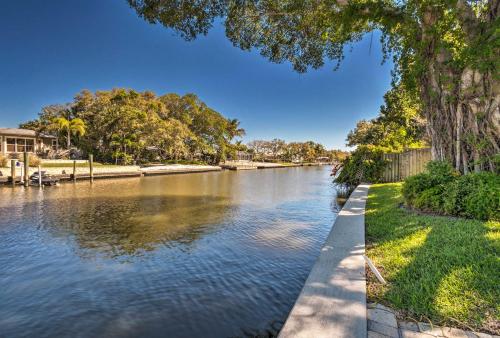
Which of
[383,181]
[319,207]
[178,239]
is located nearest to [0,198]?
[178,239]

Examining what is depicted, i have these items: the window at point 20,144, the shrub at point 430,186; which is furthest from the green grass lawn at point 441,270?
the window at point 20,144

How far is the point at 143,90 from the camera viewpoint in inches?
1881

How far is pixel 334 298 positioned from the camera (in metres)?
3.06

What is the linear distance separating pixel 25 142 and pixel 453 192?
1704 inches

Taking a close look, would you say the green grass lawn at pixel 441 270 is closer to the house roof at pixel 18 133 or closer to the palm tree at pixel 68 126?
the palm tree at pixel 68 126

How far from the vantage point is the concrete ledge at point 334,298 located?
249 cm

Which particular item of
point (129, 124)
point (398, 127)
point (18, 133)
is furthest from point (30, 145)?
point (398, 127)

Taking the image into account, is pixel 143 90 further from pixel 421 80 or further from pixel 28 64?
pixel 421 80

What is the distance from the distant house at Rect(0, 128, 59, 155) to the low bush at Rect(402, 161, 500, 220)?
38.0m

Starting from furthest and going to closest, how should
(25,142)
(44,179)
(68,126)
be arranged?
(68,126), (25,142), (44,179)

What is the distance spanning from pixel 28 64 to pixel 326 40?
3182 cm

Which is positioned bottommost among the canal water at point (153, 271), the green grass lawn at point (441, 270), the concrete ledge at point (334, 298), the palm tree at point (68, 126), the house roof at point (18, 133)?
the canal water at point (153, 271)

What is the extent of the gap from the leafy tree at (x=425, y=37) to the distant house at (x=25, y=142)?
32.8 meters

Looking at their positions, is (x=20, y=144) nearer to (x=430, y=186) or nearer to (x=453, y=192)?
(x=430, y=186)
